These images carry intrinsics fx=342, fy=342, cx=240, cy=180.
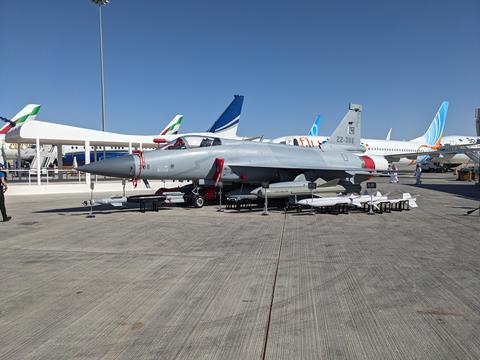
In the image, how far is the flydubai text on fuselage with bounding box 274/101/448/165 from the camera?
105 feet

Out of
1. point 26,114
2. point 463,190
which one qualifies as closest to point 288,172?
point 463,190

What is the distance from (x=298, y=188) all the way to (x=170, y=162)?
4128 millimetres

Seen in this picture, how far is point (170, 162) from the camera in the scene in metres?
10.3

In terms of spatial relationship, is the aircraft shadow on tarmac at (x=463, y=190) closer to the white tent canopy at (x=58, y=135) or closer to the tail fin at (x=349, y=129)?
the tail fin at (x=349, y=129)

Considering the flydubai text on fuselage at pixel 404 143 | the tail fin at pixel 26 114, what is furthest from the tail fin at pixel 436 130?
the tail fin at pixel 26 114

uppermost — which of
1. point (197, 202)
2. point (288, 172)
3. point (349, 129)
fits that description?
point (349, 129)

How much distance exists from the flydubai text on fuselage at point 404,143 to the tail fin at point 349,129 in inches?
568

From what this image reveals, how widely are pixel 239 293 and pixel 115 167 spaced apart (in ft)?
21.8

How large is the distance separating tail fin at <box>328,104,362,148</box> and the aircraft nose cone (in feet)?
30.6

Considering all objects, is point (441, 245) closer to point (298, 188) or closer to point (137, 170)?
point (298, 188)

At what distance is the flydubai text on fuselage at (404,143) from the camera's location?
31969 mm

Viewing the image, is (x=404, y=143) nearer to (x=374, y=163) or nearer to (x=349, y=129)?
(x=349, y=129)

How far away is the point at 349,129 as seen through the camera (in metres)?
15.8

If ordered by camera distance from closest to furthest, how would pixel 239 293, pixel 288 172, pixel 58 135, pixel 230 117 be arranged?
pixel 239 293, pixel 288 172, pixel 58 135, pixel 230 117
